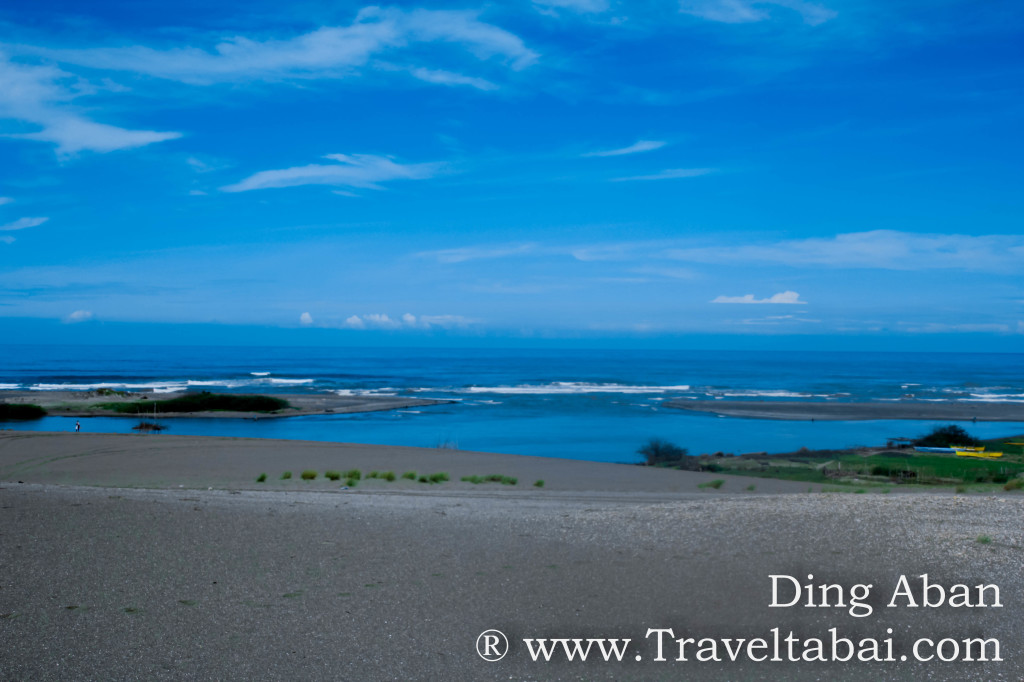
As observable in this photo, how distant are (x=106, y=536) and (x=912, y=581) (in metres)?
7.15

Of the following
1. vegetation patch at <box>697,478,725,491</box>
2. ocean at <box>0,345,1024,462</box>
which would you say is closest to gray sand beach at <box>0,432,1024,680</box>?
vegetation patch at <box>697,478,725,491</box>

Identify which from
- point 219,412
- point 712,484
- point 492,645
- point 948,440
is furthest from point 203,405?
point 492,645

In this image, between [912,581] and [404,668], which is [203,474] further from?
[912,581]

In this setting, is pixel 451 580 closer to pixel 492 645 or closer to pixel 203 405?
pixel 492 645

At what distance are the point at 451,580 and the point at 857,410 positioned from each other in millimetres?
43285

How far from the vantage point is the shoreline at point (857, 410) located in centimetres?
4044

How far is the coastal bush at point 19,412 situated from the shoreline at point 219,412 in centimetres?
68

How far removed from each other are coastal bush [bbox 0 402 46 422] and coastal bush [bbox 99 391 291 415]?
3133 mm

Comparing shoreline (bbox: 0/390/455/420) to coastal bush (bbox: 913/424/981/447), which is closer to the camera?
coastal bush (bbox: 913/424/981/447)

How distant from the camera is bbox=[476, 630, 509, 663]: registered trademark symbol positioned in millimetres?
4707

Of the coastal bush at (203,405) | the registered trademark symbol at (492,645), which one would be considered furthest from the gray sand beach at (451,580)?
the coastal bush at (203,405)

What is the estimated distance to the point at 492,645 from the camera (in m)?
4.85

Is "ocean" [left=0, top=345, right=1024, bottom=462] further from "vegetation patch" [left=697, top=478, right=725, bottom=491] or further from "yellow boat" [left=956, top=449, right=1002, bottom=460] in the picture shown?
"vegetation patch" [left=697, top=478, right=725, bottom=491]

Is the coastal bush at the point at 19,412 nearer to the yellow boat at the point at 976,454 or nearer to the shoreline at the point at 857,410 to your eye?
the shoreline at the point at 857,410
